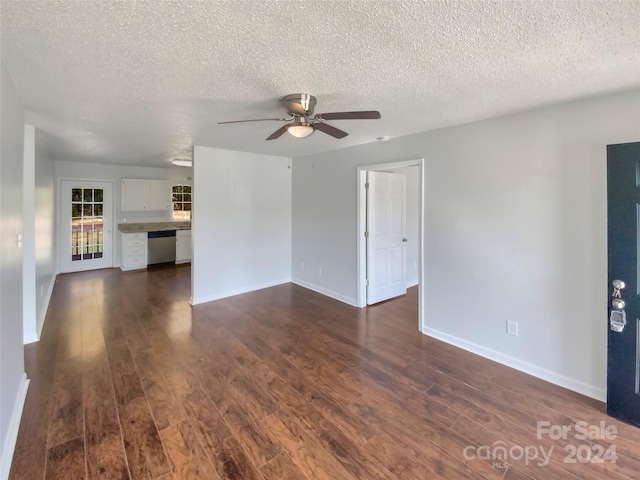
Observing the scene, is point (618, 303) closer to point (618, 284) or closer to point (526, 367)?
point (618, 284)

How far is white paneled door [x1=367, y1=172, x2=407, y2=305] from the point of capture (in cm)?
433

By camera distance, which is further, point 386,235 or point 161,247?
point 161,247

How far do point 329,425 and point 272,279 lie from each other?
3.56 meters

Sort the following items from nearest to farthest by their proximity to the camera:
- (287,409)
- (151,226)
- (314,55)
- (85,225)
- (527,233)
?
1. (314,55)
2. (287,409)
3. (527,233)
4. (85,225)
5. (151,226)

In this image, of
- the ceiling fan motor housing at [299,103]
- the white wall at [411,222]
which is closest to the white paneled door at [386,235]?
the white wall at [411,222]

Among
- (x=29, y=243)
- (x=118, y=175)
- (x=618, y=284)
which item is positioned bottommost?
(x=618, y=284)

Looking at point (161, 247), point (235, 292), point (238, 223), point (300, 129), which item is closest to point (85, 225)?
point (161, 247)

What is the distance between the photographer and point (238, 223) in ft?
15.9

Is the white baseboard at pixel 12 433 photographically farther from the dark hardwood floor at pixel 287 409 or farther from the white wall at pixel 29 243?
the white wall at pixel 29 243

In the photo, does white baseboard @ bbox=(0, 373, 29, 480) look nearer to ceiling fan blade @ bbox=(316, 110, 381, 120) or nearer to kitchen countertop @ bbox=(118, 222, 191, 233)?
ceiling fan blade @ bbox=(316, 110, 381, 120)

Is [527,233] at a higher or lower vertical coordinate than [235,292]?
higher

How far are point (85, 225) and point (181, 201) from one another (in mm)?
2102

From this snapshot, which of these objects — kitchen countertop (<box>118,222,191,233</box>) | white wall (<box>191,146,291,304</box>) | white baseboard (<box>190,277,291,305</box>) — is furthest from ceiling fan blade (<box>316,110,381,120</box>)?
kitchen countertop (<box>118,222,191,233</box>)

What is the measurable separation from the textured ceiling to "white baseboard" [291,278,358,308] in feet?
8.92
